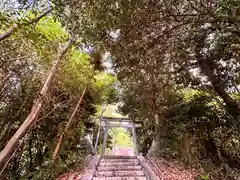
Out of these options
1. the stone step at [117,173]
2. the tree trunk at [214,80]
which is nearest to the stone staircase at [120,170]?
the stone step at [117,173]

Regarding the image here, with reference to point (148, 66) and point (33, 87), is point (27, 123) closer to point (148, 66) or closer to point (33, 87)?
point (33, 87)

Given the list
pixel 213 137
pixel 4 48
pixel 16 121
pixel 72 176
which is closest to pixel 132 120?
pixel 213 137

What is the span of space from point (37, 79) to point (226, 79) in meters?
5.19

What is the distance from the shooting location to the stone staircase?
176 inches

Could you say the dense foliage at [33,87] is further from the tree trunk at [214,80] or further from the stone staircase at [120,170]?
the tree trunk at [214,80]

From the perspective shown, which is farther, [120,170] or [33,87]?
[120,170]

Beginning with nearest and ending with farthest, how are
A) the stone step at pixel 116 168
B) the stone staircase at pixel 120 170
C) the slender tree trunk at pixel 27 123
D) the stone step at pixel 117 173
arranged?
the slender tree trunk at pixel 27 123, the stone staircase at pixel 120 170, the stone step at pixel 117 173, the stone step at pixel 116 168

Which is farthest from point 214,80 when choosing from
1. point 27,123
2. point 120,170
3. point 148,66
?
point 27,123

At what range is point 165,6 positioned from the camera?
2.86 m

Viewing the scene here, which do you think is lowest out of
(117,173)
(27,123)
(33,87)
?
(117,173)

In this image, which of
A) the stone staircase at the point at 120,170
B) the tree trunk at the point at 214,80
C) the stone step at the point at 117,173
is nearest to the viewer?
the stone staircase at the point at 120,170

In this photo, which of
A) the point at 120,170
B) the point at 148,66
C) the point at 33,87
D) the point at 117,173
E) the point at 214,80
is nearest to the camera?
the point at 33,87

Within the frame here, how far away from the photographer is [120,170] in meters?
5.00

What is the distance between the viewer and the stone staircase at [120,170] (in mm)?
4477
